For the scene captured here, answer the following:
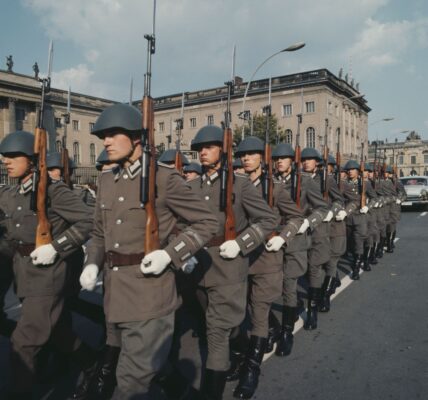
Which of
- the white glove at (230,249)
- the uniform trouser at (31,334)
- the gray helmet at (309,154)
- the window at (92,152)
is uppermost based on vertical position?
the window at (92,152)

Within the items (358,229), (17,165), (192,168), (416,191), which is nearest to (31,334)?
(17,165)

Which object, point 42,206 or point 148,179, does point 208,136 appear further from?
point 42,206

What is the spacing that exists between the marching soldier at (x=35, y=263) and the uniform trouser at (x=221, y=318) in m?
1.14

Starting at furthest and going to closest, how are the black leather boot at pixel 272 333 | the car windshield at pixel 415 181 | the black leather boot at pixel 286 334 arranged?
the car windshield at pixel 415 181
the black leather boot at pixel 272 333
the black leather boot at pixel 286 334

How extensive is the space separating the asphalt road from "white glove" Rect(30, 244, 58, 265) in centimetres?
116

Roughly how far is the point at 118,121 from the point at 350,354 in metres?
3.24

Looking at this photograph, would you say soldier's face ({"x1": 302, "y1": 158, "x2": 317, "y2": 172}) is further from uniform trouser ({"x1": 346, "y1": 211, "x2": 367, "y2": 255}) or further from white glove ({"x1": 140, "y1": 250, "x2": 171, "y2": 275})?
white glove ({"x1": 140, "y1": 250, "x2": 171, "y2": 275})

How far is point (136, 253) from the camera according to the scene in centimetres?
271

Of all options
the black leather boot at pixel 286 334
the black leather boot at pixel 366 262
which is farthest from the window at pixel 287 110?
the black leather boot at pixel 286 334

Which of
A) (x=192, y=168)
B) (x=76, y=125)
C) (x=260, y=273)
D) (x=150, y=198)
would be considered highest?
(x=76, y=125)

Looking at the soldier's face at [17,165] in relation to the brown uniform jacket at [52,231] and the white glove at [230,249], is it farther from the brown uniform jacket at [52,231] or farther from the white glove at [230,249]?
the white glove at [230,249]

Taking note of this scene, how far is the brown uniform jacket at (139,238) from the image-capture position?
265 centimetres

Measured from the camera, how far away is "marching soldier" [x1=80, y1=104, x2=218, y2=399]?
8.45 ft

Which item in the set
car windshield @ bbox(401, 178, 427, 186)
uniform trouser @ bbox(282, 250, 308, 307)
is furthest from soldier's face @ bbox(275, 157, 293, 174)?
car windshield @ bbox(401, 178, 427, 186)
